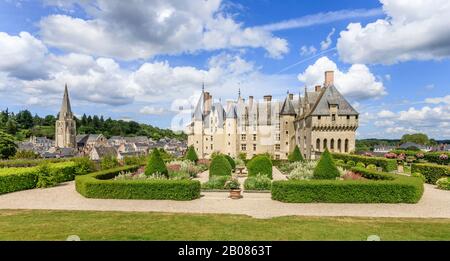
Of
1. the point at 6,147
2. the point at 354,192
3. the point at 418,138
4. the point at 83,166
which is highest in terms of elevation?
the point at 418,138

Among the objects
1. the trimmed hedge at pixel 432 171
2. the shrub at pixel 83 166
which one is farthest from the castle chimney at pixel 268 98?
the shrub at pixel 83 166

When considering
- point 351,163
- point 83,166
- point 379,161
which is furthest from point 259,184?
point 379,161

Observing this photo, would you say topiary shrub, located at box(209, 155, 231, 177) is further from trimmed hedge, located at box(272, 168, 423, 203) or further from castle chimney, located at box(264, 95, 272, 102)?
castle chimney, located at box(264, 95, 272, 102)

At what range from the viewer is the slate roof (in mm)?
40188

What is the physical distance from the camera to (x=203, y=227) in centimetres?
962

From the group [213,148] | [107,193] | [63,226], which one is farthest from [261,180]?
[213,148]

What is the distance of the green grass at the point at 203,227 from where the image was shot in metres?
8.69

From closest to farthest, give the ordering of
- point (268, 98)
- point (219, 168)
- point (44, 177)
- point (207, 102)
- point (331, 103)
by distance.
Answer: point (44, 177) → point (219, 168) → point (331, 103) → point (268, 98) → point (207, 102)

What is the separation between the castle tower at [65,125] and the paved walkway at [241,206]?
8513 cm

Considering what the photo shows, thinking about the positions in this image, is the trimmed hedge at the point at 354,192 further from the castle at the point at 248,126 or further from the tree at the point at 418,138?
the tree at the point at 418,138

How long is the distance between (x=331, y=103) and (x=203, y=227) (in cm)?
3488

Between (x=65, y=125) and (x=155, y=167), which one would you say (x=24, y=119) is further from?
(x=155, y=167)
